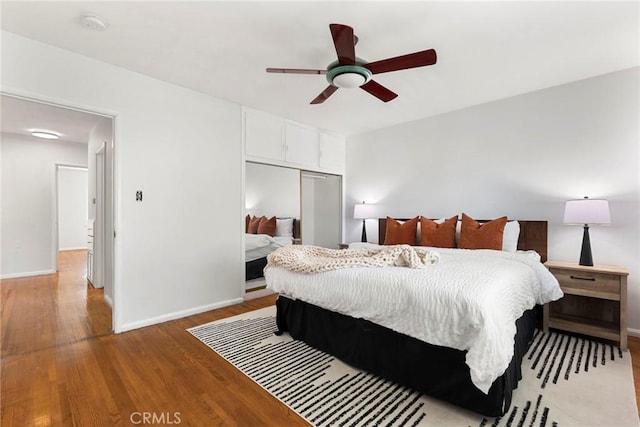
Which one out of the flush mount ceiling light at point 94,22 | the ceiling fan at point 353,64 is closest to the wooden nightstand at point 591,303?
the ceiling fan at point 353,64

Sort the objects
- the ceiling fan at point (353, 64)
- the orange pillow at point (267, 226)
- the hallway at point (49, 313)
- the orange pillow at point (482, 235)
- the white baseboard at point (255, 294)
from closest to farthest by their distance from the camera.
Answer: the ceiling fan at point (353, 64) → the hallway at point (49, 313) → the orange pillow at point (482, 235) → the white baseboard at point (255, 294) → the orange pillow at point (267, 226)

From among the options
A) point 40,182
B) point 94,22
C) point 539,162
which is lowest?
point 40,182

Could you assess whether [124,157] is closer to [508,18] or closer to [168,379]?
[168,379]

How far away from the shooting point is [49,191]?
5.07 meters

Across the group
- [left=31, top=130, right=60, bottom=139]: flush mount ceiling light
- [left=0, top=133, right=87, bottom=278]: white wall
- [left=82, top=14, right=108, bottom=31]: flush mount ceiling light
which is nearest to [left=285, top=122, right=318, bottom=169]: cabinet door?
[left=82, top=14, right=108, bottom=31]: flush mount ceiling light

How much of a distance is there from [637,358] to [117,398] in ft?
12.5

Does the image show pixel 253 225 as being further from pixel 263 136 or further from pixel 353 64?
pixel 353 64

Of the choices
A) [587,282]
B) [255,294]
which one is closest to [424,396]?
[587,282]

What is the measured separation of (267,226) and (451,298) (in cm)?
295

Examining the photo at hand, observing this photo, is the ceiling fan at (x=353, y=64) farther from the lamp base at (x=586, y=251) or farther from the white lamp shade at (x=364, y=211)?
the white lamp shade at (x=364, y=211)

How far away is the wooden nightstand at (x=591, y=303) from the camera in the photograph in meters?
2.46

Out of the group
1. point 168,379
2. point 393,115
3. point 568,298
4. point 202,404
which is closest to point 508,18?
point 393,115

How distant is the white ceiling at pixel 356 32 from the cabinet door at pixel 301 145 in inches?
42.6

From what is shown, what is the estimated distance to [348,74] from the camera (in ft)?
6.98
